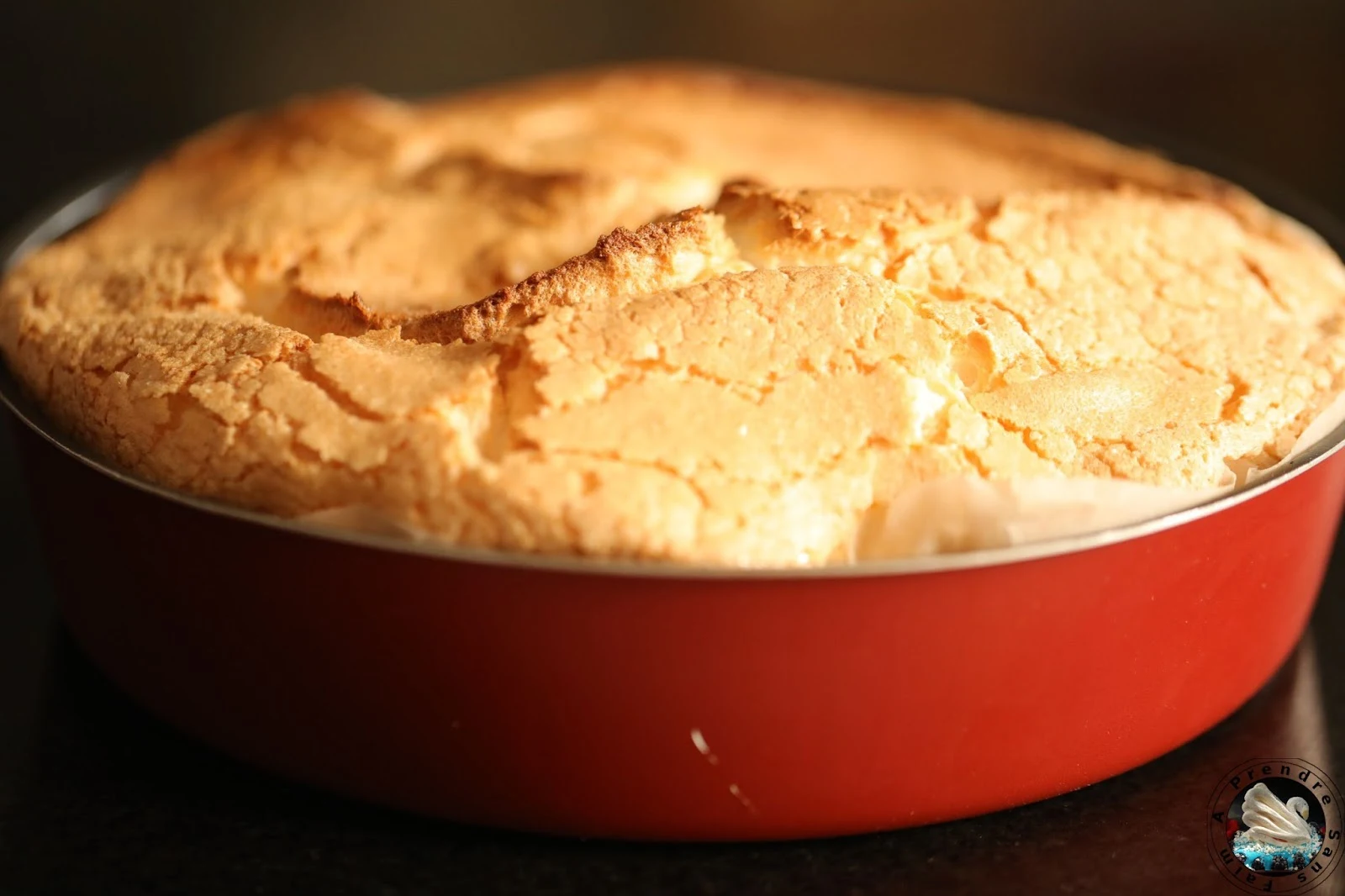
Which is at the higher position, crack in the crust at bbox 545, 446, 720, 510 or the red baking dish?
crack in the crust at bbox 545, 446, 720, 510

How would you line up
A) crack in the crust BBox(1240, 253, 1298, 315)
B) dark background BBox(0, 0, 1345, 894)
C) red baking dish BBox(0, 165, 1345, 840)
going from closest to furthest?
red baking dish BBox(0, 165, 1345, 840), crack in the crust BBox(1240, 253, 1298, 315), dark background BBox(0, 0, 1345, 894)

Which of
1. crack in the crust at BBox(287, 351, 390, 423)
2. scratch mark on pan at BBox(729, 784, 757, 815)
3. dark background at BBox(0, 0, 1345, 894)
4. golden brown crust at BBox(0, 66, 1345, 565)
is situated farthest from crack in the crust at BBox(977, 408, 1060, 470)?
dark background at BBox(0, 0, 1345, 894)

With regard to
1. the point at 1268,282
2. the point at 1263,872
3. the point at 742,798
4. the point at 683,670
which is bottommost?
the point at 1263,872

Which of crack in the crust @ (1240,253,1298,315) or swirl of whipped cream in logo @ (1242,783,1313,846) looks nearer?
swirl of whipped cream in logo @ (1242,783,1313,846)

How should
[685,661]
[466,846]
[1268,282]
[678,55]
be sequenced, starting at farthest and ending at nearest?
[678,55], [1268,282], [466,846], [685,661]

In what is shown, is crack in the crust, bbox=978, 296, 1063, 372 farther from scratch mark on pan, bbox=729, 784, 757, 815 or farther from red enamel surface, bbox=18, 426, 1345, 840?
scratch mark on pan, bbox=729, 784, 757, 815

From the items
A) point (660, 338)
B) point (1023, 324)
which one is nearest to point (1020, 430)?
point (1023, 324)

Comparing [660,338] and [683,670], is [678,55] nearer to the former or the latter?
[660,338]

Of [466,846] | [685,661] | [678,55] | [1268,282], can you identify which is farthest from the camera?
[678,55]
